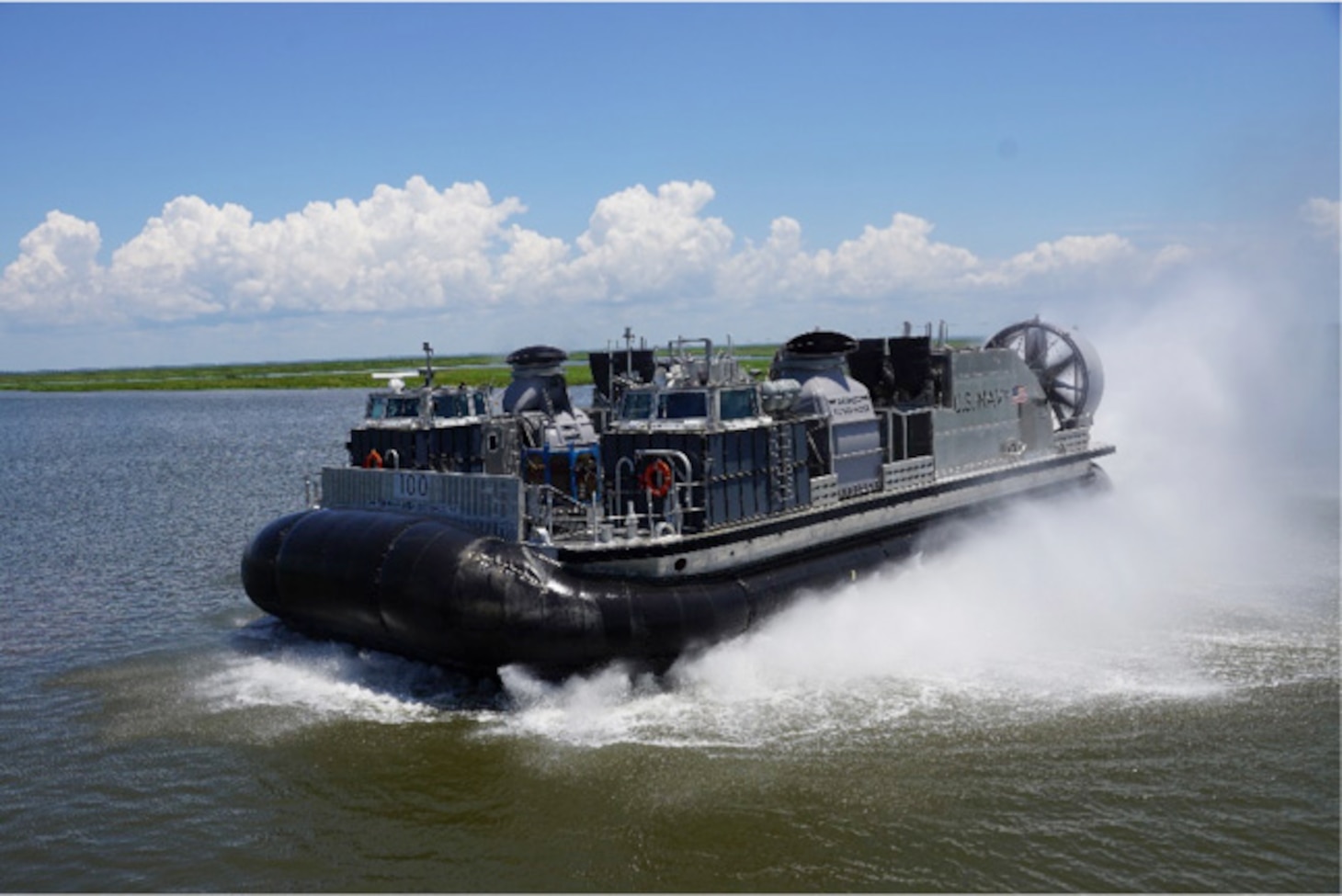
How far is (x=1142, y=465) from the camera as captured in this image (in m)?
28.0

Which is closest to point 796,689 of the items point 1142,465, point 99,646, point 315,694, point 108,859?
point 315,694

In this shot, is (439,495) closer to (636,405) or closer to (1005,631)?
(636,405)

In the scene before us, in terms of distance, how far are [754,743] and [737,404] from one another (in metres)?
4.84

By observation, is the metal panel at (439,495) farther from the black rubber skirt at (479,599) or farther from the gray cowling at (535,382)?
the gray cowling at (535,382)

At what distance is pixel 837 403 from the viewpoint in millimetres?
16719

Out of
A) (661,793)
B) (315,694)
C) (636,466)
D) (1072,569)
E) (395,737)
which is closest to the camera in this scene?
(661,793)

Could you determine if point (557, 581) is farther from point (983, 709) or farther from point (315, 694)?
point (983, 709)

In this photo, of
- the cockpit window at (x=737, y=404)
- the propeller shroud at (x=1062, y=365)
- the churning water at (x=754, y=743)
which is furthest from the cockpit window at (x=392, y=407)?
the propeller shroud at (x=1062, y=365)

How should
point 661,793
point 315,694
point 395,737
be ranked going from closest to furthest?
point 661,793 → point 395,737 → point 315,694

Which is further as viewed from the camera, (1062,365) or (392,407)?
(1062,365)

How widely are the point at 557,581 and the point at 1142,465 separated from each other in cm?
2006

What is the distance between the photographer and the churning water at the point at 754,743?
30.6ft

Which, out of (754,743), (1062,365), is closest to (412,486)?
(754,743)

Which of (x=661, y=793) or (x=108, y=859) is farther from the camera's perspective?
(x=661, y=793)
